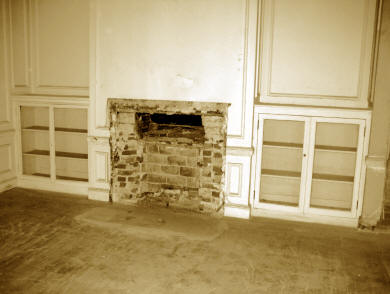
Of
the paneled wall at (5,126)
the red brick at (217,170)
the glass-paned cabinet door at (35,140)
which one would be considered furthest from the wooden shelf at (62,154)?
the red brick at (217,170)

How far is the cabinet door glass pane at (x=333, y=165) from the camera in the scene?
465 centimetres

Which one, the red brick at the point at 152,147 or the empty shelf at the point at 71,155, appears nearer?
the red brick at the point at 152,147

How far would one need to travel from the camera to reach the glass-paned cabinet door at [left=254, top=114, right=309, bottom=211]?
468 centimetres

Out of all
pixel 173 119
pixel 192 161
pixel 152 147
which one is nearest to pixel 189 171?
pixel 192 161

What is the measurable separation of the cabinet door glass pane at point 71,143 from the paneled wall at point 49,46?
0.51 metres

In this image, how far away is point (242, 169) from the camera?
4578 mm

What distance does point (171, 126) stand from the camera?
5.15 m

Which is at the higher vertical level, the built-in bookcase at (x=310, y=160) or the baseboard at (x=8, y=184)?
the built-in bookcase at (x=310, y=160)

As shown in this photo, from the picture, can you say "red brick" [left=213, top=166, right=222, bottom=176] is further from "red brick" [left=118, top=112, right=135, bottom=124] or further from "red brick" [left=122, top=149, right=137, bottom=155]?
"red brick" [left=118, top=112, right=135, bottom=124]

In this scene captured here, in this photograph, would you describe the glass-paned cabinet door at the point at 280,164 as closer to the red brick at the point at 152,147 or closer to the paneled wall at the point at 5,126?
the red brick at the point at 152,147

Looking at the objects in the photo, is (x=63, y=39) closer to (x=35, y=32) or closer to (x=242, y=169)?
(x=35, y=32)

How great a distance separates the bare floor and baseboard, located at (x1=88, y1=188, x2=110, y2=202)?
300 mm

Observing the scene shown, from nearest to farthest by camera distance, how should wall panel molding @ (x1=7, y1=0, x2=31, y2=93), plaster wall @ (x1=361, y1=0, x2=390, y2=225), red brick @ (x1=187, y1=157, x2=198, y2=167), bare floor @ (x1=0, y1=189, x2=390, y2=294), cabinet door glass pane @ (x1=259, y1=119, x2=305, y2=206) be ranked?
bare floor @ (x1=0, y1=189, x2=390, y2=294) → plaster wall @ (x1=361, y1=0, x2=390, y2=225) → cabinet door glass pane @ (x1=259, y1=119, x2=305, y2=206) → red brick @ (x1=187, y1=157, x2=198, y2=167) → wall panel molding @ (x1=7, y1=0, x2=31, y2=93)

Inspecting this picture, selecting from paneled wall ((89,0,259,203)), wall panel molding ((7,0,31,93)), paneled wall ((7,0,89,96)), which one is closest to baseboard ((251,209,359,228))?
paneled wall ((89,0,259,203))
